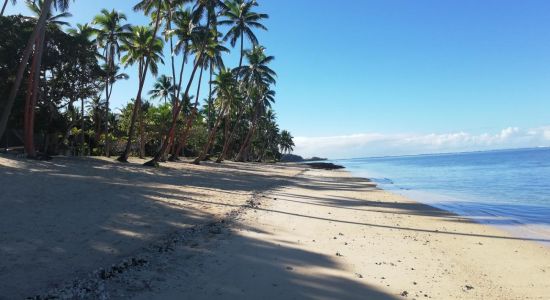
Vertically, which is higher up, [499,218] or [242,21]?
[242,21]

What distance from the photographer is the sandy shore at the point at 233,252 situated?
5.45 metres

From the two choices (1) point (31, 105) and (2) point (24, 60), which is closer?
(2) point (24, 60)

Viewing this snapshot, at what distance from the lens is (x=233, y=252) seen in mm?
7207

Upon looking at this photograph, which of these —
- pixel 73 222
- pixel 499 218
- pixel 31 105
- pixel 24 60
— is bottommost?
pixel 499 218

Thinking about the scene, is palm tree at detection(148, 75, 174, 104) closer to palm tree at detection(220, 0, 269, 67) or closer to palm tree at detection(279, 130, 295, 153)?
palm tree at detection(220, 0, 269, 67)

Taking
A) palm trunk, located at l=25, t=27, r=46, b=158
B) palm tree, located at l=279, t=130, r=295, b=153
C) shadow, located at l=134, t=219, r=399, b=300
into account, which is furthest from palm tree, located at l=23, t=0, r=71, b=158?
palm tree, located at l=279, t=130, r=295, b=153

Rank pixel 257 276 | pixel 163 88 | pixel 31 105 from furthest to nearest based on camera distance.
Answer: pixel 163 88 < pixel 31 105 < pixel 257 276

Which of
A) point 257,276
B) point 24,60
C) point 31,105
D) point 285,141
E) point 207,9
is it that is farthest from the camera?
point 285,141

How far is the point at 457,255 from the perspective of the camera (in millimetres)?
8492

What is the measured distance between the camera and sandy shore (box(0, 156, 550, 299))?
5449 mm

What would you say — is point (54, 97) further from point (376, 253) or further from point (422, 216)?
point (376, 253)

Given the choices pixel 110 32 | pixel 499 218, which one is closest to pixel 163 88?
pixel 110 32

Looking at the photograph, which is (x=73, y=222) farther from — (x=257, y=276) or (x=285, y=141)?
(x=285, y=141)

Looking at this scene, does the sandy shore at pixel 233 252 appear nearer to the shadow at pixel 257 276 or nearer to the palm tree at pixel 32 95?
the shadow at pixel 257 276
